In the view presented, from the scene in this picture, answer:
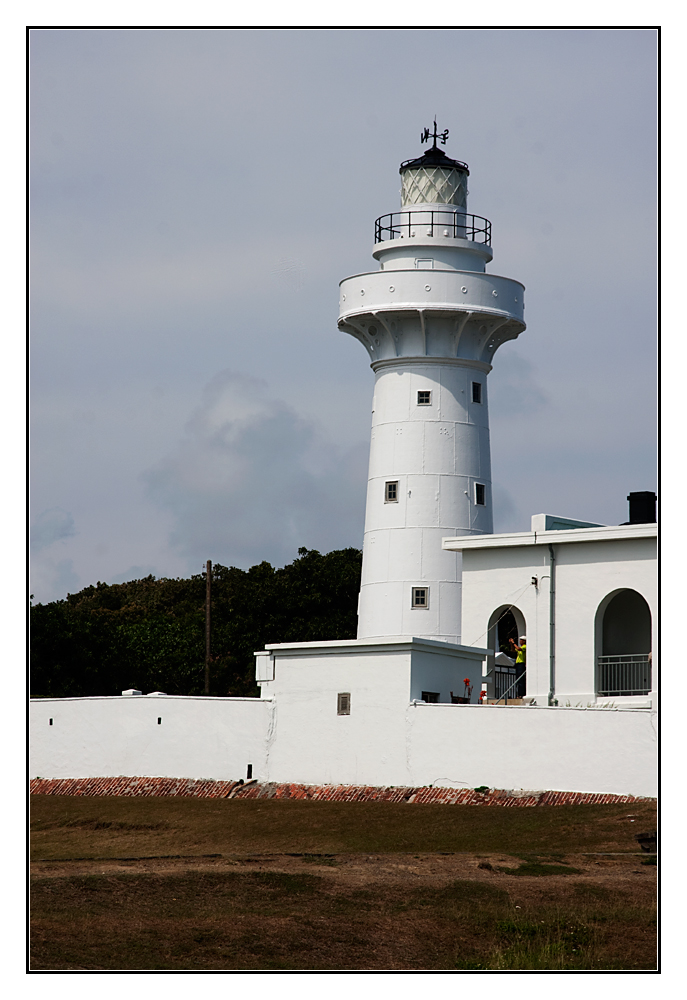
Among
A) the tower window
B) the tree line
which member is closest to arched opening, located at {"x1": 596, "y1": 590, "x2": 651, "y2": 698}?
the tower window

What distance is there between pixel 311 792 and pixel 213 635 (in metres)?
22.6

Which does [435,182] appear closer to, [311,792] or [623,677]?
[623,677]

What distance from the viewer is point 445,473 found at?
132 feet

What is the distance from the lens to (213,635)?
2183 inches

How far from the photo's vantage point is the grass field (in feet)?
60.6


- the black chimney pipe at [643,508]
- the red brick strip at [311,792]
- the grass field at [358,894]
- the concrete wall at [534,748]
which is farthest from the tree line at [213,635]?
the grass field at [358,894]

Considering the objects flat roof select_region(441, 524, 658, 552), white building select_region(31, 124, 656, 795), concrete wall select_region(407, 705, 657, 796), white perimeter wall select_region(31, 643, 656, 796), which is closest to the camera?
concrete wall select_region(407, 705, 657, 796)

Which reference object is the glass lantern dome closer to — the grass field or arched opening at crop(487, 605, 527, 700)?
arched opening at crop(487, 605, 527, 700)

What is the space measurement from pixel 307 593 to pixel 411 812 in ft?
86.6

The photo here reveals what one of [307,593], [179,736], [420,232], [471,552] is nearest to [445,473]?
[471,552]

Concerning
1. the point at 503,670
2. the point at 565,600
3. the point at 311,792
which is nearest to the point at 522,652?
the point at 503,670

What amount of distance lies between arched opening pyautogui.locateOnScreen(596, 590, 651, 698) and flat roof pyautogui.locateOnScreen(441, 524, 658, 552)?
4.88 feet

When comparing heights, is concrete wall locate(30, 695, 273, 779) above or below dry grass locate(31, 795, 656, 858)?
above

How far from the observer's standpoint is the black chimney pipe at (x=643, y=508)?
124 ft
